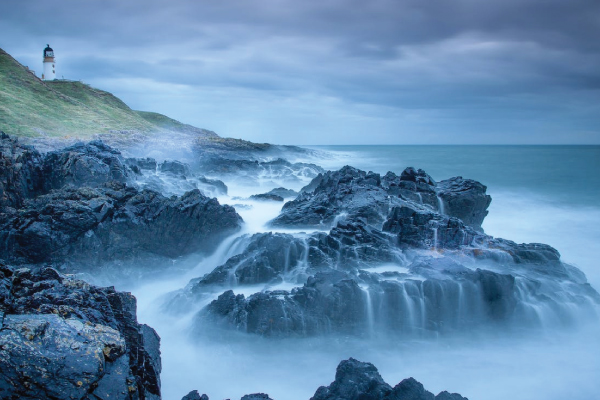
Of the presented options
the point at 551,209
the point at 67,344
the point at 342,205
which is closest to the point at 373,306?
the point at 342,205

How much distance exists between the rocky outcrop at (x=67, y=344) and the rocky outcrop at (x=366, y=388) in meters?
2.93

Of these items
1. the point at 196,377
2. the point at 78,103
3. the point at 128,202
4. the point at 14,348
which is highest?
the point at 78,103

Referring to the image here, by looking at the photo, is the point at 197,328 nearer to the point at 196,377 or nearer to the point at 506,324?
the point at 196,377

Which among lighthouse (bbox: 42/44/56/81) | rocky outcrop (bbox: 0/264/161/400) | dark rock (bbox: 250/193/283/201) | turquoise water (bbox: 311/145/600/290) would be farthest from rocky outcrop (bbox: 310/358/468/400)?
lighthouse (bbox: 42/44/56/81)

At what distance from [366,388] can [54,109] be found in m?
56.8

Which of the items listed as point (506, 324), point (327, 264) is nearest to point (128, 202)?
point (327, 264)

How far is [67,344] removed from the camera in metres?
4.71

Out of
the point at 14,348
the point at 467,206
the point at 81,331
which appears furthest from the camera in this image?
the point at 467,206

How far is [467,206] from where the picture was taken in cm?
1944

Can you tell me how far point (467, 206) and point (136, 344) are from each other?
664 inches

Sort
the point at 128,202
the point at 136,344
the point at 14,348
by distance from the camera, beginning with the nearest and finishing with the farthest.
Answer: the point at 14,348 → the point at 136,344 → the point at 128,202

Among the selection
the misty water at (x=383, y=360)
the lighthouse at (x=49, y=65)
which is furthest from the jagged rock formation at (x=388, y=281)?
the lighthouse at (x=49, y=65)

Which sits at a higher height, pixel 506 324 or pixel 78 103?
pixel 78 103

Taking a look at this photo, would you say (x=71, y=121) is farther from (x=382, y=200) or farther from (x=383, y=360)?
(x=383, y=360)
